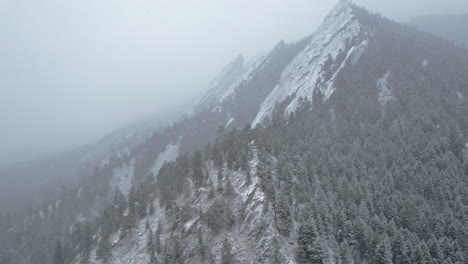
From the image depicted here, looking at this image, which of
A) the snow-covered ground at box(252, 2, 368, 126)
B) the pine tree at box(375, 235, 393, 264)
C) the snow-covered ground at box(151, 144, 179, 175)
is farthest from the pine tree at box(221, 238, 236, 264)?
the snow-covered ground at box(151, 144, 179, 175)

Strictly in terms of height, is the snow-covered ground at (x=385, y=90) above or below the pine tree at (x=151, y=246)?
below

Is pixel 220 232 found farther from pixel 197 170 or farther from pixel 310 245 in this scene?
pixel 197 170

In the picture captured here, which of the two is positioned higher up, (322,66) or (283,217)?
(322,66)

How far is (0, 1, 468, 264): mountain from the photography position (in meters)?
55.6

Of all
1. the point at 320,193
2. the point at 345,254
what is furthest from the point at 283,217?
the point at 320,193

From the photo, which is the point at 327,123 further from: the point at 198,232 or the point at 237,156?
the point at 198,232

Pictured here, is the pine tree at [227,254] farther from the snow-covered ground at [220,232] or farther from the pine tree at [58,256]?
the pine tree at [58,256]

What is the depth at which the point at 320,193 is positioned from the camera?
218 ft

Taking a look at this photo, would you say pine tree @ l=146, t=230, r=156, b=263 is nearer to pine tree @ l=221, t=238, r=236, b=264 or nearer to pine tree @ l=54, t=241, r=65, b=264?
pine tree @ l=221, t=238, r=236, b=264

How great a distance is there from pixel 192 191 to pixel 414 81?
87.1 meters

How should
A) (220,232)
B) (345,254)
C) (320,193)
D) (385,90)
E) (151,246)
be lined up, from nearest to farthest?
(345,254) → (220,232) → (320,193) → (151,246) → (385,90)

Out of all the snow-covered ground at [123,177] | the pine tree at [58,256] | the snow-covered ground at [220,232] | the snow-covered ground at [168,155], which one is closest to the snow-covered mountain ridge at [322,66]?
the snow-covered ground at [168,155]

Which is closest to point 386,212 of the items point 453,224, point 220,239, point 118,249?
point 453,224

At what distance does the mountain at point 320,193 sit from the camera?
182 feet
